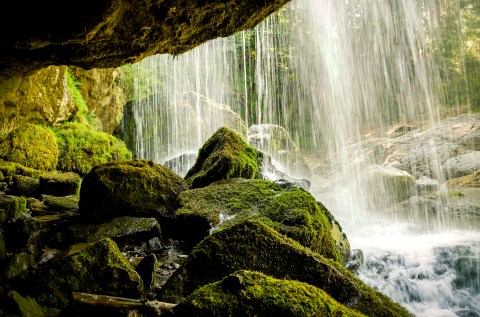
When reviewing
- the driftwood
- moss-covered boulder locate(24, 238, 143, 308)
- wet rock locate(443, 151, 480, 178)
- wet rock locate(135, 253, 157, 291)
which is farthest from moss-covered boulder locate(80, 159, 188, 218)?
wet rock locate(443, 151, 480, 178)

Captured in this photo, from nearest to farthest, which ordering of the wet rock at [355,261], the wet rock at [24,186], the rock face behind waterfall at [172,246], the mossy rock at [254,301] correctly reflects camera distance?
the mossy rock at [254,301] < the rock face behind waterfall at [172,246] < the wet rock at [355,261] < the wet rock at [24,186]

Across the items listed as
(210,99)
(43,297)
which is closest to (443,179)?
(210,99)

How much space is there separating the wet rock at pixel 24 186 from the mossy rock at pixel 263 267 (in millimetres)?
6315

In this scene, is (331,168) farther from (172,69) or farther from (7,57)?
(7,57)

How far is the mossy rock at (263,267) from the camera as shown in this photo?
2762 millimetres

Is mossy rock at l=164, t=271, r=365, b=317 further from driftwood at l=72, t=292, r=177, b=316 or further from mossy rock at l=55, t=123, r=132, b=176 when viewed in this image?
mossy rock at l=55, t=123, r=132, b=176

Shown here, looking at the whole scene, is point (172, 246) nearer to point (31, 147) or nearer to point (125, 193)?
point (125, 193)

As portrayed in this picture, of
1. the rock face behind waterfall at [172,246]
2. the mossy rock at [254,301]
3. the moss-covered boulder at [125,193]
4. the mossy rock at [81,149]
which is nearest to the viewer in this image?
the mossy rock at [254,301]

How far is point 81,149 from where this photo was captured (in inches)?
423

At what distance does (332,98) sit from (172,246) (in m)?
25.7

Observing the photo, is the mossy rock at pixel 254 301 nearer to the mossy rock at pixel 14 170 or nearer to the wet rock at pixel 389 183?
the mossy rock at pixel 14 170

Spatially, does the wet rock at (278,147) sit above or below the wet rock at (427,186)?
above

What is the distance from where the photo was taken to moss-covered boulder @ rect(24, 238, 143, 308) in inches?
105

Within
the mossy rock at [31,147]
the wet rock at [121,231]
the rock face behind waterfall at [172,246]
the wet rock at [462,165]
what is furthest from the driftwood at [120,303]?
the wet rock at [462,165]
